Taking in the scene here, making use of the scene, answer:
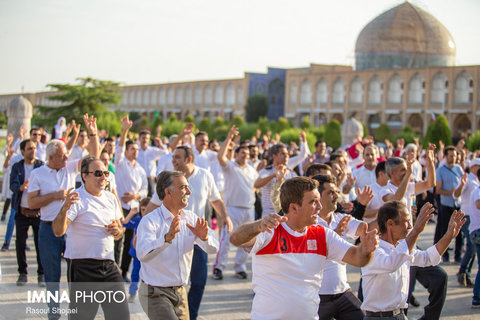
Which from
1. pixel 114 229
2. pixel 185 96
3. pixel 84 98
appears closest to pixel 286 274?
pixel 114 229

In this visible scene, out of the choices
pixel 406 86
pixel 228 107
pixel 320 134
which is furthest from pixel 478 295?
pixel 228 107

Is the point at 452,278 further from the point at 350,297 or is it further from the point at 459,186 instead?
the point at 350,297

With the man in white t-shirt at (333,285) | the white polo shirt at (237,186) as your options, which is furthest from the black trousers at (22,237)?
the man in white t-shirt at (333,285)

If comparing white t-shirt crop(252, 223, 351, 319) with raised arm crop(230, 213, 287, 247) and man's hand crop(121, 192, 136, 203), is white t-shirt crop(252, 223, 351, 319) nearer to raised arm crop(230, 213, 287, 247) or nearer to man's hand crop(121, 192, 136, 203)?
raised arm crop(230, 213, 287, 247)

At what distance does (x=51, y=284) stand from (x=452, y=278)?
5153mm

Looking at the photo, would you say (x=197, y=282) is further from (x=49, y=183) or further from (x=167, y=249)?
(x=49, y=183)

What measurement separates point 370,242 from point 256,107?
56070 mm

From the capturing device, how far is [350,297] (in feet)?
13.5

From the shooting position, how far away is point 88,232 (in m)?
4.54

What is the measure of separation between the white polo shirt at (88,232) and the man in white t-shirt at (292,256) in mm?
1677

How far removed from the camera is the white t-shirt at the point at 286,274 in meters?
3.21

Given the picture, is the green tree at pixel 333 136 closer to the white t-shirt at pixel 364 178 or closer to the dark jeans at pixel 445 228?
the dark jeans at pixel 445 228

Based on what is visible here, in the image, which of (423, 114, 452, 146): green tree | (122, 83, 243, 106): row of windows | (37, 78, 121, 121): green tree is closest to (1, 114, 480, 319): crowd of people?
(423, 114, 452, 146): green tree

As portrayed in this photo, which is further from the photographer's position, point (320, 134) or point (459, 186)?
point (320, 134)
